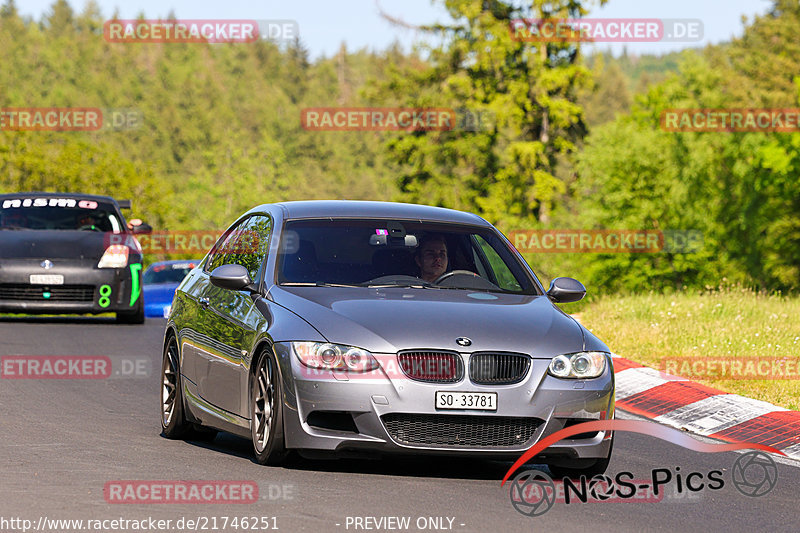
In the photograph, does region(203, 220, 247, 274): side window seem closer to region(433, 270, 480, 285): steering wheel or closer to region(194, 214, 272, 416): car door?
region(194, 214, 272, 416): car door

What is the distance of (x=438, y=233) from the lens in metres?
8.94

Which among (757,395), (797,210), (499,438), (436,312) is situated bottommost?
(797,210)

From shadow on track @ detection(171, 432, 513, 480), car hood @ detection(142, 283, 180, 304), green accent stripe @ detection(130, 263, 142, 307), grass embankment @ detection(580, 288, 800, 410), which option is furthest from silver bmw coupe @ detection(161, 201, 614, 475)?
car hood @ detection(142, 283, 180, 304)

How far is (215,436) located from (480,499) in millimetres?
3015

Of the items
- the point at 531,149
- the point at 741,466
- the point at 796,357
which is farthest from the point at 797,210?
the point at 741,466

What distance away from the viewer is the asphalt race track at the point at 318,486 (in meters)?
6.25

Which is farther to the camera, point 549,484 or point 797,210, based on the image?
point 797,210

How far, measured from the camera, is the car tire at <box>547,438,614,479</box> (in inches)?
304

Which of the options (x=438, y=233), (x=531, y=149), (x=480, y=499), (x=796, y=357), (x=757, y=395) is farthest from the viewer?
(x=531, y=149)

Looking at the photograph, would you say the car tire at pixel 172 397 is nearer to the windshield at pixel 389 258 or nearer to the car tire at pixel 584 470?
the windshield at pixel 389 258

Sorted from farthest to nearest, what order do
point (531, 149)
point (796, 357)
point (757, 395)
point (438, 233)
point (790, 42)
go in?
1. point (790, 42)
2. point (531, 149)
3. point (796, 357)
4. point (757, 395)
5. point (438, 233)

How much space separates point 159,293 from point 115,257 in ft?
18.2

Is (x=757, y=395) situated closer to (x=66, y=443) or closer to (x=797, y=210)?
(x=66, y=443)

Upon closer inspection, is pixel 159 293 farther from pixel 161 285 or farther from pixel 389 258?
pixel 389 258
